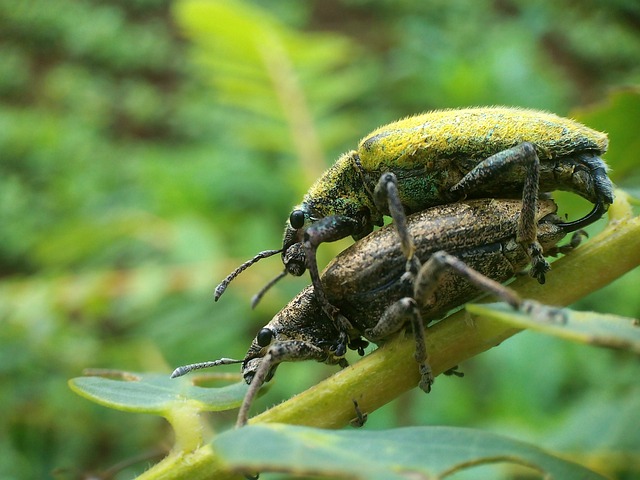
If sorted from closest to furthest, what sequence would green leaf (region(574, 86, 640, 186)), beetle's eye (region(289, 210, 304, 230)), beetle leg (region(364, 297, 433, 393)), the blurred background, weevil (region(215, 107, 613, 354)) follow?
beetle leg (region(364, 297, 433, 393))
weevil (region(215, 107, 613, 354))
beetle's eye (region(289, 210, 304, 230))
green leaf (region(574, 86, 640, 186))
the blurred background

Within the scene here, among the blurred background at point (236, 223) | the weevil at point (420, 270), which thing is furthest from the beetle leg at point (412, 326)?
the blurred background at point (236, 223)

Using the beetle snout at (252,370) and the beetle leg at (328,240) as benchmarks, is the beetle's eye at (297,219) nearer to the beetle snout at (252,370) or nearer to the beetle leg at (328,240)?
the beetle leg at (328,240)

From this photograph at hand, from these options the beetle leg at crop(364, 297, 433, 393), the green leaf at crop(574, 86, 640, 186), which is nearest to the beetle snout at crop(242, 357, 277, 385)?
the beetle leg at crop(364, 297, 433, 393)

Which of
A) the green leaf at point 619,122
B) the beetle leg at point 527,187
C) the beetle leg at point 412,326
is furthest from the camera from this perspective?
the green leaf at point 619,122

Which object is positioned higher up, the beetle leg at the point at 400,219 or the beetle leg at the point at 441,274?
the beetle leg at the point at 400,219

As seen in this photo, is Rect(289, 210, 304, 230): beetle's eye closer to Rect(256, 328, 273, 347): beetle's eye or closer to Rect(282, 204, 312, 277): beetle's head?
Rect(282, 204, 312, 277): beetle's head

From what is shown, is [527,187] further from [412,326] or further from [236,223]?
[236,223]

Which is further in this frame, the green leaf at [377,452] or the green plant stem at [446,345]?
the green plant stem at [446,345]

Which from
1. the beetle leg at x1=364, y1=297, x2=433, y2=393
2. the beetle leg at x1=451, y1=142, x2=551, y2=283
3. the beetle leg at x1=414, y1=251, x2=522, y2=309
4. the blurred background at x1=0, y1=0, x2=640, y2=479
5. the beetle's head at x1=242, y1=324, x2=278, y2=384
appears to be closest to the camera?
the beetle leg at x1=414, y1=251, x2=522, y2=309
